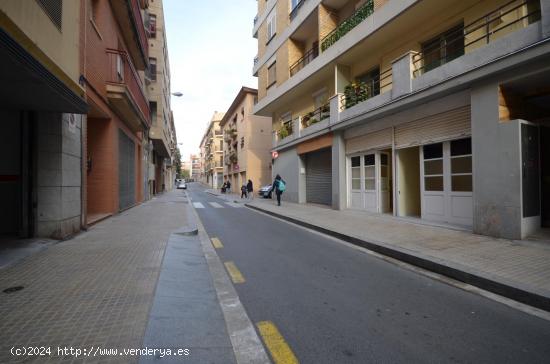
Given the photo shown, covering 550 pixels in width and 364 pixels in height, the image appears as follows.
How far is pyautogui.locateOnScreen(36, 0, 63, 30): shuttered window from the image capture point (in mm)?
5711

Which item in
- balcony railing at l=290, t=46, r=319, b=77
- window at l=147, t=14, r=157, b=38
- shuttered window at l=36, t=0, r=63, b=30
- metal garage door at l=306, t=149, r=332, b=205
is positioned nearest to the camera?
shuttered window at l=36, t=0, r=63, b=30

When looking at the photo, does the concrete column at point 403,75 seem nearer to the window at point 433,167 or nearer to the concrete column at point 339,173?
the window at point 433,167

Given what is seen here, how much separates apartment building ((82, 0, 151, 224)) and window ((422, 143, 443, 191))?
10044 millimetres

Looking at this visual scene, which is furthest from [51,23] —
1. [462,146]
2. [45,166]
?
[462,146]

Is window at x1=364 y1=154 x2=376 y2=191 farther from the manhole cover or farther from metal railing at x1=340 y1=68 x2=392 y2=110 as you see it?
the manhole cover

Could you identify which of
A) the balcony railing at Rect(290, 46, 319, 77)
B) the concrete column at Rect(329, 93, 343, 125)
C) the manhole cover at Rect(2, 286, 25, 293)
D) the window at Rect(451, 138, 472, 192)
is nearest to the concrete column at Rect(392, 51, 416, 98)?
the window at Rect(451, 138, 472, 192)

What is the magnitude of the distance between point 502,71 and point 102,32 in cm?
1142

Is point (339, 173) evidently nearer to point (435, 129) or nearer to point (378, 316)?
point (435, 129)

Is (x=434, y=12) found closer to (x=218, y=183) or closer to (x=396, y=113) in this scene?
(x=396, y=113)

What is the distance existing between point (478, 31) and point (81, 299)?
11.2 metres

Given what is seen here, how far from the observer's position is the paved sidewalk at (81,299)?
2.63 m

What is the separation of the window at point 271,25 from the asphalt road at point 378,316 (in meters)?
18.8

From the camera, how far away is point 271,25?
2112cm

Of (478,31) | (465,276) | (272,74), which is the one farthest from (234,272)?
(272,74)
